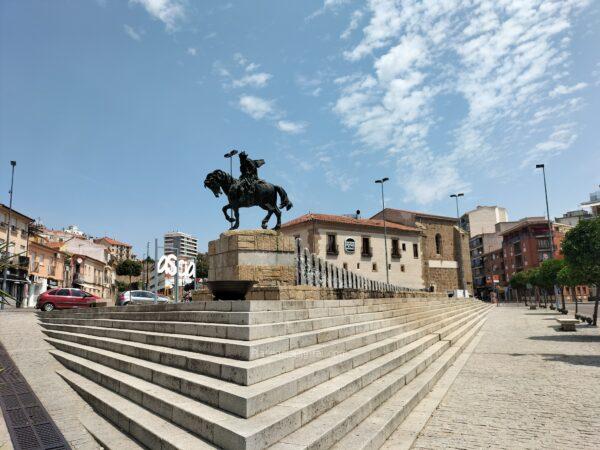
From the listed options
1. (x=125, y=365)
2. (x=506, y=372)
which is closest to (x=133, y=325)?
(x=125, y=365)

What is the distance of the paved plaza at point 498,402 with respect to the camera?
14.0 feet

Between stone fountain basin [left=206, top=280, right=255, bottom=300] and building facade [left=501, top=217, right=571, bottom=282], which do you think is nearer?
stone fountain basin [left=206, top=280, right=255, bottom=300]

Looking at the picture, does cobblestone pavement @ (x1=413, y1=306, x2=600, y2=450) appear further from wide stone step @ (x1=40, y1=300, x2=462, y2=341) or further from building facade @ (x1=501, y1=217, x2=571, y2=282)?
building facade @ (x1=501, y1=217, x2=571, y2=282)

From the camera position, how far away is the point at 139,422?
402 centimetres

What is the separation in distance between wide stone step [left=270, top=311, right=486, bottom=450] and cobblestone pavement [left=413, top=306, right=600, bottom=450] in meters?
0.37

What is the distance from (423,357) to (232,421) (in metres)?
5.27

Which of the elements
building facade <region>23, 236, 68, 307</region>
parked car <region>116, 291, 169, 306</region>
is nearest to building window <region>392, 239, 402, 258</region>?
parked car <region>116, 291, 169, 306</region>

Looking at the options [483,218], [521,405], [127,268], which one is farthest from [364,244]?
[127,268]

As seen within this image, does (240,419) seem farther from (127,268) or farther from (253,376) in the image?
(127,268)

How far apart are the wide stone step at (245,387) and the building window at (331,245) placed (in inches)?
1160

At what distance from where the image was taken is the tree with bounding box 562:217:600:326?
13.8 meters

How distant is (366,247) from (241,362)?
35446 mm

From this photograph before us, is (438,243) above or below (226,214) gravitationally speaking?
above

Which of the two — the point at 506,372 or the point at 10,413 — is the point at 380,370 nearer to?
the point at 506,372
